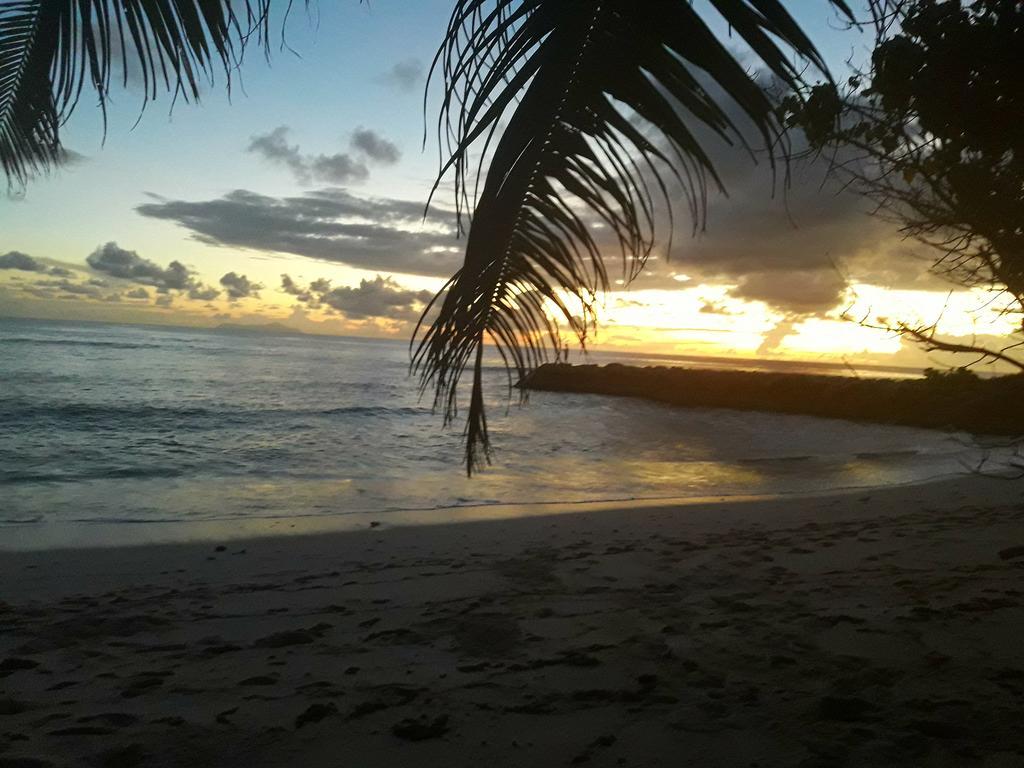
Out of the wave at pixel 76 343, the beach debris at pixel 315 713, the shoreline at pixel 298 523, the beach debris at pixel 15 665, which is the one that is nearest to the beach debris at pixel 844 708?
the beach debris at pixel 315 713

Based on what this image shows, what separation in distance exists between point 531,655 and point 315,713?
1.03m

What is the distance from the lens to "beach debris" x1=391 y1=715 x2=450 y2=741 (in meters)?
2.61

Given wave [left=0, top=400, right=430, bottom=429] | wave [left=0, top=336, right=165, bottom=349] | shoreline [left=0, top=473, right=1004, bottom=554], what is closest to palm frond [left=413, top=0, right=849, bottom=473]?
shoreline [left=0, top=473, right=1004, bottom=554]

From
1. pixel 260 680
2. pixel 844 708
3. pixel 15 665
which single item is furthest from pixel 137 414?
pixel 844 708

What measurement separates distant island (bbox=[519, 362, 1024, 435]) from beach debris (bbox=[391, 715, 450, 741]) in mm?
10699

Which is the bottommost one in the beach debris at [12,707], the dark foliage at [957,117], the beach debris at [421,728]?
the beach debris at [12,707]

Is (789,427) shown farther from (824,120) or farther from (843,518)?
(824,120)

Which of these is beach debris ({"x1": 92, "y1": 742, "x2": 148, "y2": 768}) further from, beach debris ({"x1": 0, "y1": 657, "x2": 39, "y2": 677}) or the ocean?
the ocean

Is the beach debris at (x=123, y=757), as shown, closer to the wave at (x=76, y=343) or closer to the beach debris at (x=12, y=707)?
the beach debris at (x=12, y=707)

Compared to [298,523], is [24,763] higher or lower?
higher

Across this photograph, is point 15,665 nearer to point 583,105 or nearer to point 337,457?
point 583,105

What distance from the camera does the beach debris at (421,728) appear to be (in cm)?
261

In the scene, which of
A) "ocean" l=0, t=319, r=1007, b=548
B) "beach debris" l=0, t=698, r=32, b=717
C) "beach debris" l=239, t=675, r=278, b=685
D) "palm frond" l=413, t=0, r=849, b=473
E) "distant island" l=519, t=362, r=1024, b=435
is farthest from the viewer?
"distant island" l=519, t=362, r=1024, b=435

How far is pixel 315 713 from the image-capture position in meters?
2.81
